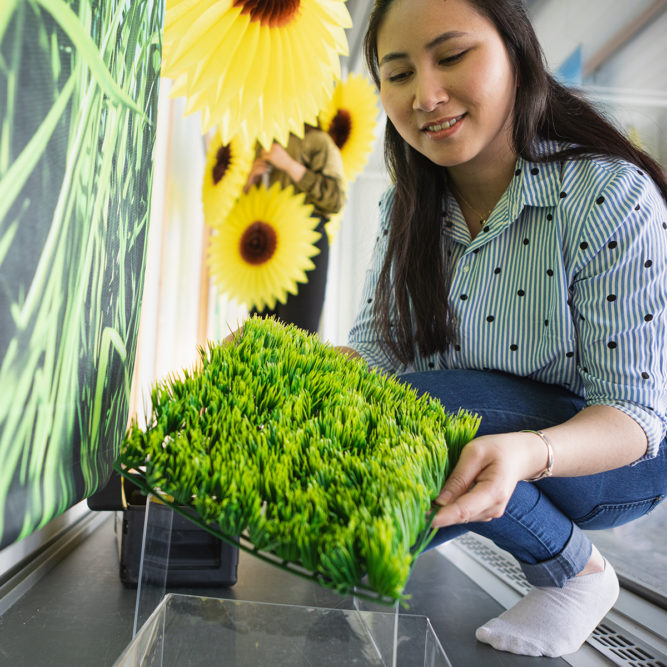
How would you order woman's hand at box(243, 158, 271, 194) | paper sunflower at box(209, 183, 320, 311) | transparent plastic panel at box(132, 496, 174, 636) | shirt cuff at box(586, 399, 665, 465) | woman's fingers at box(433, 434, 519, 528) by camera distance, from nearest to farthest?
woman's fingers at box(433, 434, 519, 528)
transparent plastic panel at box(132, 496, 174, 636)
shirt cuff at box(586, 399, 665, 465)
paper sunflower at box(209, 183, 320, 311)
woman's hand at box(243, 158, 271, 194)

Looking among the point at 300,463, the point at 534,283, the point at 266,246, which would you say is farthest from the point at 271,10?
the point at 266,246

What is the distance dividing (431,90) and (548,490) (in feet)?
2.10

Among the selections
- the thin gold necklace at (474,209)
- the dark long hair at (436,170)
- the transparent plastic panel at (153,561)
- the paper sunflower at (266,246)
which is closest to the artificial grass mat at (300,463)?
the transparent plastic panel at (153,561)

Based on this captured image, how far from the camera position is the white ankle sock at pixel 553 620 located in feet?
3.02

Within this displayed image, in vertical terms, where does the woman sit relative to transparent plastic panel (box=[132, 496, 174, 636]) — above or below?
above

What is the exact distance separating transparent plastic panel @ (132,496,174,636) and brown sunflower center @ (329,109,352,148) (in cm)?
164

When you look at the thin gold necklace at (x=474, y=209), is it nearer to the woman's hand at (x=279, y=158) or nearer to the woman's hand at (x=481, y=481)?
the woman's hand at (x=481, y=481)

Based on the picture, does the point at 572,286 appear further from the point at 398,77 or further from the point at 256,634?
the point at 256,634

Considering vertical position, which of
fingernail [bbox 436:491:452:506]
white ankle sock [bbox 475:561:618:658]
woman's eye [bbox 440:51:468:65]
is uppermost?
woman's eye [bbox 440:51:468:65]

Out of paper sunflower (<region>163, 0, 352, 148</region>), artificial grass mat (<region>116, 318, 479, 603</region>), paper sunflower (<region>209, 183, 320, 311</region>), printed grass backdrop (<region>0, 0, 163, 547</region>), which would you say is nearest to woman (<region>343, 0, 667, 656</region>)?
paper sunflower (<region>163, 0, 352, 148</region>)

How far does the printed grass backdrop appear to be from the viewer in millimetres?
327

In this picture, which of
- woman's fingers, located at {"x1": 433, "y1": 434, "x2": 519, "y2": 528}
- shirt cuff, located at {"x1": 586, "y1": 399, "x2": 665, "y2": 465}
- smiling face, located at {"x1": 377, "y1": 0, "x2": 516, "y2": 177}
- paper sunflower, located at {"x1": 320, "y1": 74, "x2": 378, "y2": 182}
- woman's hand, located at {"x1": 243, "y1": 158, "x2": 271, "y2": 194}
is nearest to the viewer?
woman's fingers, located at {"x1": 433, "y1": 434, "x2": 519, "y2": 528}

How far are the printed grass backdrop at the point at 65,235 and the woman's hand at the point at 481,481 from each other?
0.97ft

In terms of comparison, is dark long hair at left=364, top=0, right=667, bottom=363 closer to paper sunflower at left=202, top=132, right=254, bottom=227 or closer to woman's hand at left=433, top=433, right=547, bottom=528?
woman's hand at left=433, top=433, right=547, bottom=528
